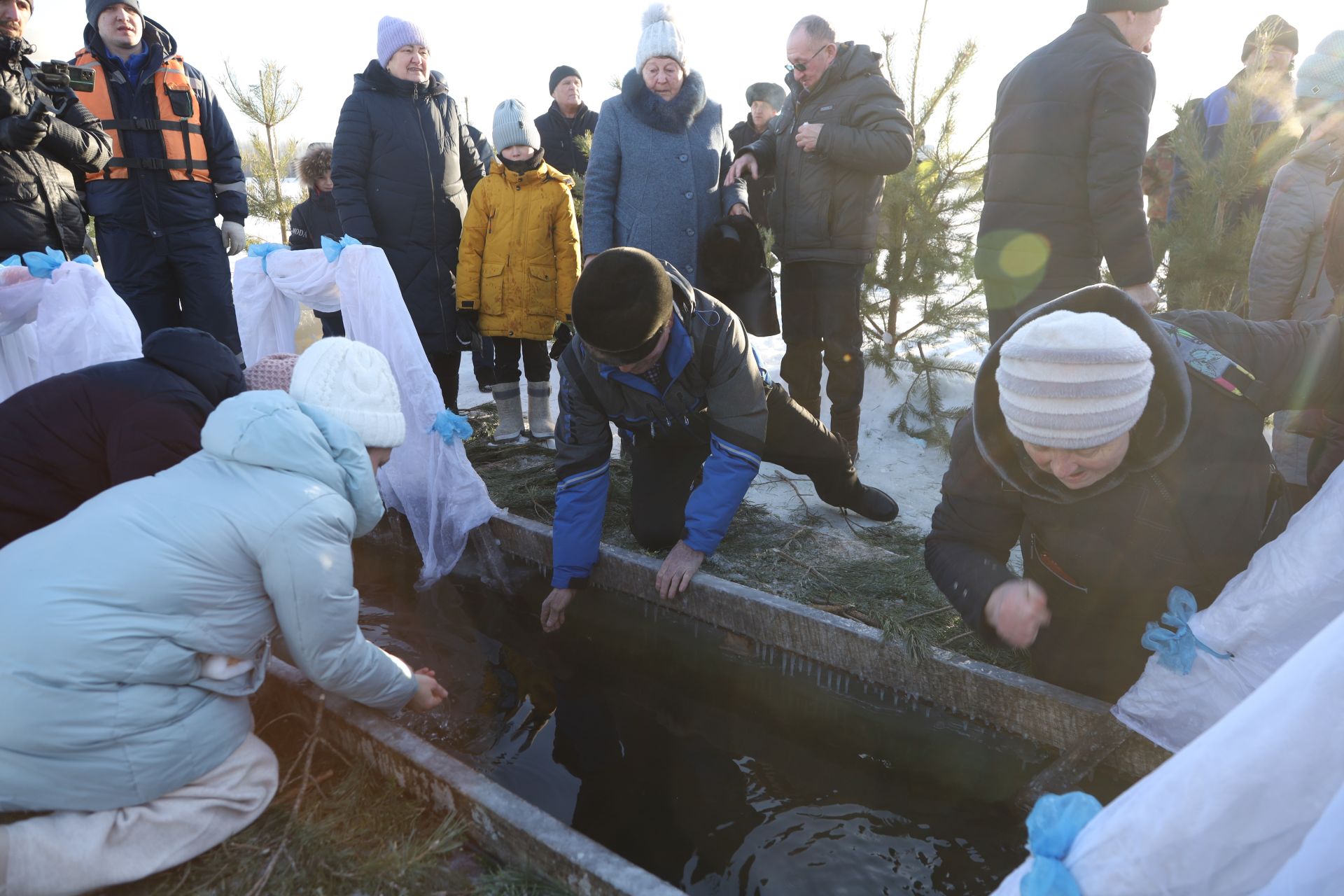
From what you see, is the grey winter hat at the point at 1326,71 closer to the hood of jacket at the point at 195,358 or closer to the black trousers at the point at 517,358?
the black trousers at the point at 517,358

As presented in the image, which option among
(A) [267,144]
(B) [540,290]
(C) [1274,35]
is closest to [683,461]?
(B) [540,290]

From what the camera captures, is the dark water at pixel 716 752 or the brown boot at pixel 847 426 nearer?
the dark water at pixel 716 752

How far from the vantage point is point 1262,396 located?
1.96 metres

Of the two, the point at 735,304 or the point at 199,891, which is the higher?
the point at 735,304

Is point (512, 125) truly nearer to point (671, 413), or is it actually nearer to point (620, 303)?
point (671, 413)

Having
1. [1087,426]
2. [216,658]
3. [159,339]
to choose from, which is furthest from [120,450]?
[1087,426]

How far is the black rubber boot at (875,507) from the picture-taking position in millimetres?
3879

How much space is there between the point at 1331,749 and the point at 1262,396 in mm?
1315

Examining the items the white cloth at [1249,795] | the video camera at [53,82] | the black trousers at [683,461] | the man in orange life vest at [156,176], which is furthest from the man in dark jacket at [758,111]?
the white cloth at [1249,795]

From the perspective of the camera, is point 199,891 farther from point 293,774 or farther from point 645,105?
point 645,105

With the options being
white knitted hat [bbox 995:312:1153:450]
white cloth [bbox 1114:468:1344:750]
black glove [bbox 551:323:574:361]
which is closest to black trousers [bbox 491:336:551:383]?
black glove [bbox 551:323:574:361]

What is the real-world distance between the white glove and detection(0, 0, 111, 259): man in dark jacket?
642 mm

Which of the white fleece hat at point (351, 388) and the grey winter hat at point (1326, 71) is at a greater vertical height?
the grey winter hat at point (1326, 71)

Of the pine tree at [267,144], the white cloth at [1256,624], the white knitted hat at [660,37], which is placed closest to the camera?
the white cloth at [1256,624]
